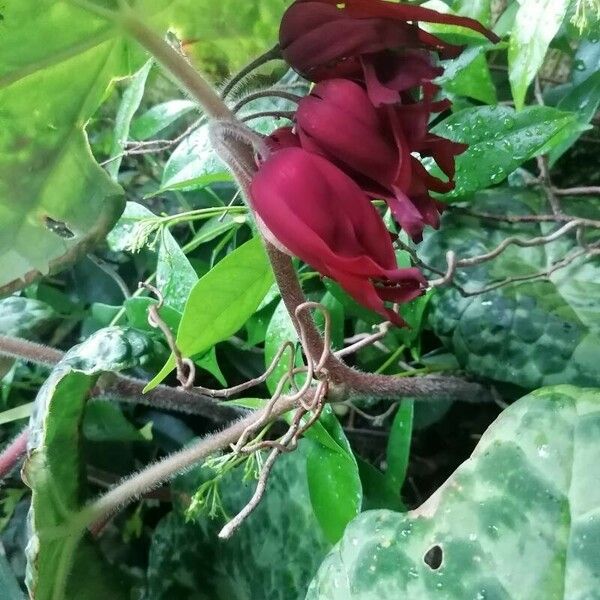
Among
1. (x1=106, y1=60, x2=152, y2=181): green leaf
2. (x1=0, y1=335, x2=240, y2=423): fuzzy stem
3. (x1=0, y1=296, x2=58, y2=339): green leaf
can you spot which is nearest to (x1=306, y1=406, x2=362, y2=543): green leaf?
(x1=0, y1=335, x2=240, y2=423): fuzzy stem

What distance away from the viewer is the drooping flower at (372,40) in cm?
36

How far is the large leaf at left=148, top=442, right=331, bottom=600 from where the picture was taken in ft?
2.01

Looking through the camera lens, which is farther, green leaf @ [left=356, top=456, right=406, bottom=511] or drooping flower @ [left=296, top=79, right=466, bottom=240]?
green leaf @ [left=356, top=456, right=406, bottom=511]

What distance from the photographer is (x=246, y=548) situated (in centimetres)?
65

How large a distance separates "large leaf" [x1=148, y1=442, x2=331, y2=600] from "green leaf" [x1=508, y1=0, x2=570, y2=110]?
0.33 meters

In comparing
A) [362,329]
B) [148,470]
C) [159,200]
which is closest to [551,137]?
[362,329]

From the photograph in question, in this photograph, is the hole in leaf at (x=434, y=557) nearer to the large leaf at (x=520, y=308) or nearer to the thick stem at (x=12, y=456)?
the large leaf at (x=520, y=308)

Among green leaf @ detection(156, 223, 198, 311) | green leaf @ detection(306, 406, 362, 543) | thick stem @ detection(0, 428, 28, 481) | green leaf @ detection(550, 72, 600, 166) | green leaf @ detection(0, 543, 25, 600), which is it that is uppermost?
green leaf @ detection(156, 223, 198, 311)

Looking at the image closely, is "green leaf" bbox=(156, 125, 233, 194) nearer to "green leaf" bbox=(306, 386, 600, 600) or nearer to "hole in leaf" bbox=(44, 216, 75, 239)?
"hole in leaf" bbox=(44, 216, 75, 239)

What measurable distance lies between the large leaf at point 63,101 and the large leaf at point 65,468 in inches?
3.1

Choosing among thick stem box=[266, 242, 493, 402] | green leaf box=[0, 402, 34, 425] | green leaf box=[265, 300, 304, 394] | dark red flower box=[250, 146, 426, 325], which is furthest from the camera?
green leaf box=[0, 402, 34, 425]

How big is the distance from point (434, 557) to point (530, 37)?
322 millimetres

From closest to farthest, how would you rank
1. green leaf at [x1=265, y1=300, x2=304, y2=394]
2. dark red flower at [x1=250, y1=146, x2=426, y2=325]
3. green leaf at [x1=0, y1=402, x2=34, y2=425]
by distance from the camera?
dark red flower at [x1=250, y1=146, x2=426, y2=325] < green leaf at [x1=265, y1=300, x2=304, y2=394] < green leaf at [x1=0, y1=402, x2=34, y2=425]

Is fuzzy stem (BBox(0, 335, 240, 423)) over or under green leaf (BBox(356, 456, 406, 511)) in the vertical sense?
over
